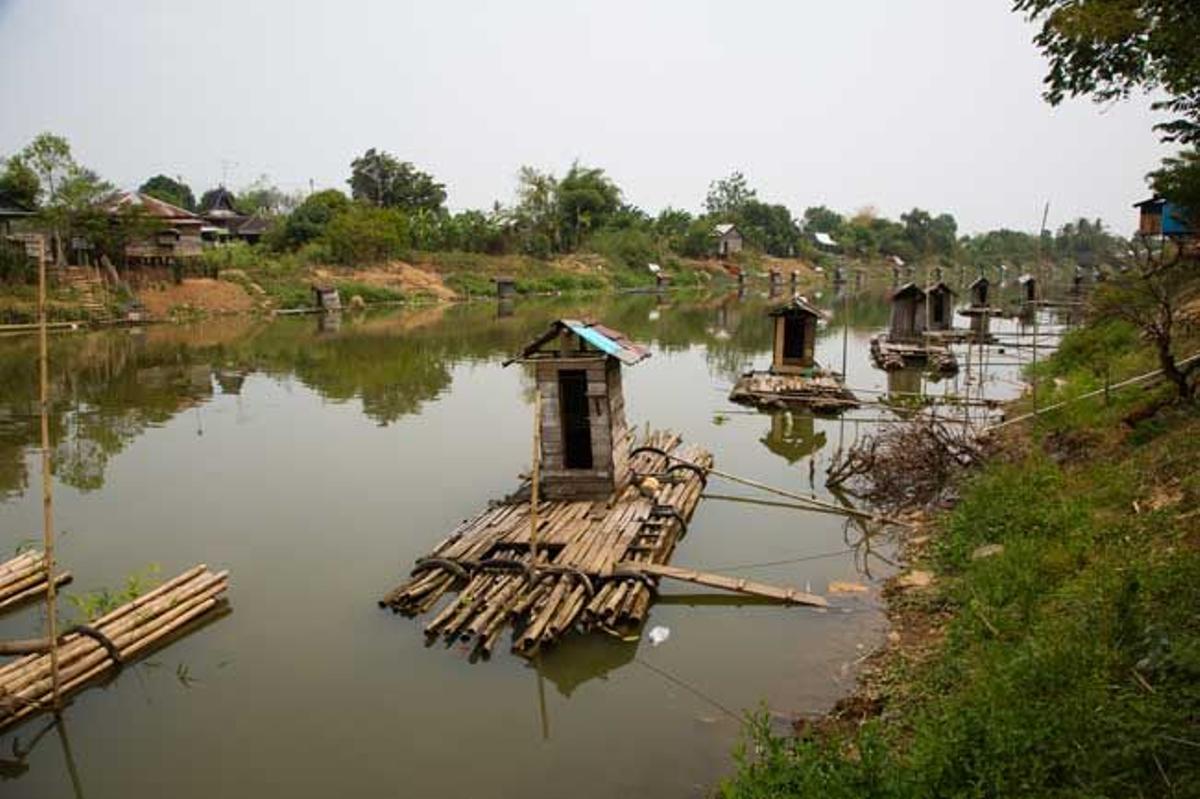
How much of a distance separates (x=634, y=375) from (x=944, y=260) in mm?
77390

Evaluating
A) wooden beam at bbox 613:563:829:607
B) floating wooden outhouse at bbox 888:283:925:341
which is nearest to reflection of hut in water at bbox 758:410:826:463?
wooden beam at bbox 613:563:829:607

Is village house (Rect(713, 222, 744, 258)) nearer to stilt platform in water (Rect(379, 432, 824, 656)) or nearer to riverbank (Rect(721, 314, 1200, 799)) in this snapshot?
riverbank (Rect(721, 314, 1200, 799))

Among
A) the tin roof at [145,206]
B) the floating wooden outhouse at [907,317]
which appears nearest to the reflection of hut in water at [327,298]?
the tin roof at [145,206]

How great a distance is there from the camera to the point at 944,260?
92.1 metres

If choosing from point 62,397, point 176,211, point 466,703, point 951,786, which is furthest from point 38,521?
point 176,211

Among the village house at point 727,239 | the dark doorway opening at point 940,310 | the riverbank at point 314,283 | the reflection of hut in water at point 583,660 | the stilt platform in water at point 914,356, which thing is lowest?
the reflection of hut in water at point 583,660

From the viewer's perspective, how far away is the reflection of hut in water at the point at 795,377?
19.8 metres

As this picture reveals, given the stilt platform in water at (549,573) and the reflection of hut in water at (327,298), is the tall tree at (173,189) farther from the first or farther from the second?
the stilt platform in water at (549,573)

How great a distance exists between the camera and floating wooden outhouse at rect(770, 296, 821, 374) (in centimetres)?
2309

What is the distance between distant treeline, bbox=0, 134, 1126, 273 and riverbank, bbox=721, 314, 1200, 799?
2588 cm

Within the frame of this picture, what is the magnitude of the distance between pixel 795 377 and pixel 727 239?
213ft

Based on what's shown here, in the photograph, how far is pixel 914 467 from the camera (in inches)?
500

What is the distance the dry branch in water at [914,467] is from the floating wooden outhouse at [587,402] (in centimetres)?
396

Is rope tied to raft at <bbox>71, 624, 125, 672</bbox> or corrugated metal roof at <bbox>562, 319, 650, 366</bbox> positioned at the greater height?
corrugated metal roof at <bbox>562, 319, 650, 366</bbox>
